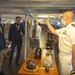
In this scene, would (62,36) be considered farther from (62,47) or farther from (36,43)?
(36,43)

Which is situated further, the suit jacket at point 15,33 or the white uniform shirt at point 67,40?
the suit jacket at point 15,33

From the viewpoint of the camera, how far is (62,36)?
2742 mm

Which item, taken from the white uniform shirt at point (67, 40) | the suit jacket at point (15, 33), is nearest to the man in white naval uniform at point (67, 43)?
the white uniform shirt at point (67, 40)

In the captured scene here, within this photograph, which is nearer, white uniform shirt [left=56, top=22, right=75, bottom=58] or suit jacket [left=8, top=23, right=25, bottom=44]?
white uniform shirt [left=56, top=22, right=75, bottom=58]

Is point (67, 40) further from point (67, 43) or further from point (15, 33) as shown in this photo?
point (15, 33)

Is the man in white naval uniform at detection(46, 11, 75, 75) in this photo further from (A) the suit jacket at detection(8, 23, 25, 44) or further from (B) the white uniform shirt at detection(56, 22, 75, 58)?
(A) the suit jacket at detection(8, 23, 25, 44)

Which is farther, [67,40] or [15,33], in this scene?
[15,33]

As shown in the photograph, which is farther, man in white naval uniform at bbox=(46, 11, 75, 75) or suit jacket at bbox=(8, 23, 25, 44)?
suit jacket at bbox=(8, 23, 25, 44)

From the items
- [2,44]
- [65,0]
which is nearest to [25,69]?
[2,44]

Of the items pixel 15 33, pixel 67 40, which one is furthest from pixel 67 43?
pixel 15 33

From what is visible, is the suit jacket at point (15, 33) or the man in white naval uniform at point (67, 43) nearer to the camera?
the man in white naval uniform at point (67, 43)

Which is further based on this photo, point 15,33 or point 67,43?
point 15,33

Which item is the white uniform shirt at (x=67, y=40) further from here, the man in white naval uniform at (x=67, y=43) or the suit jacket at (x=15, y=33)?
the suit jacket at (x=15, y=33)

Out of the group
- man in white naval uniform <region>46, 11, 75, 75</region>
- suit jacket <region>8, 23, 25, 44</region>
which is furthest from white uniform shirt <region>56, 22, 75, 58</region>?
suit jacket <region>8, 23, 25, 44</region>
